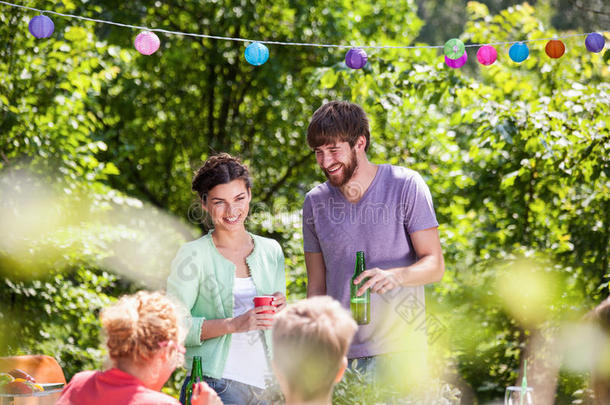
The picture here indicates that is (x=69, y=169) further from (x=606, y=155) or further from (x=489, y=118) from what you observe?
(x=606, y=155)

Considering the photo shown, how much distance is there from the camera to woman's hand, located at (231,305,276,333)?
2404 millimetres

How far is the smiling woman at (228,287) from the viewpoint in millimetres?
Result: 2541

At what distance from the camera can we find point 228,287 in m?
2.66

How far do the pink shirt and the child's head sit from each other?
0.33m

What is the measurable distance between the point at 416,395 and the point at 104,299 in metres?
4.00

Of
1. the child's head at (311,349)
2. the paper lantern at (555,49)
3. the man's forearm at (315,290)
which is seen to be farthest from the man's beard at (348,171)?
the paper lantern at (555,49)

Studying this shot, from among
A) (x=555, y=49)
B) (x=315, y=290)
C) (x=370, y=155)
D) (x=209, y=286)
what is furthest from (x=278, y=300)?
(x=370, y=155)

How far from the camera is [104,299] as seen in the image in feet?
18.5

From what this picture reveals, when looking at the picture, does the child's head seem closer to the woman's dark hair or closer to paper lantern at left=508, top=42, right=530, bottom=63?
the woman's dark hair

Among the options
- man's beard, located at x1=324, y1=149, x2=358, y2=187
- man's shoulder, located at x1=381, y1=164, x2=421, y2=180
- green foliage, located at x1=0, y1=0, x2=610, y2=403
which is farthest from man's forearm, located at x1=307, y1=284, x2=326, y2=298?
green foliage, located at x1=0, y1=0, x2=610, y2=403

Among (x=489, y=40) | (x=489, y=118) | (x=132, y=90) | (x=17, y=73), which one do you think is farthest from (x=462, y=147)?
(x=17, y=73)

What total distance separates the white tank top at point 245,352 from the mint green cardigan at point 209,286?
0.07 ft

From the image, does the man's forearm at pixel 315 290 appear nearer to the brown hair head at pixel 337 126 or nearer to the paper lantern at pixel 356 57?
the brown hair head at pixel 337 126

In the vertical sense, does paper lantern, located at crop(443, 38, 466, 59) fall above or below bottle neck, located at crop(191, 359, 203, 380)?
above
